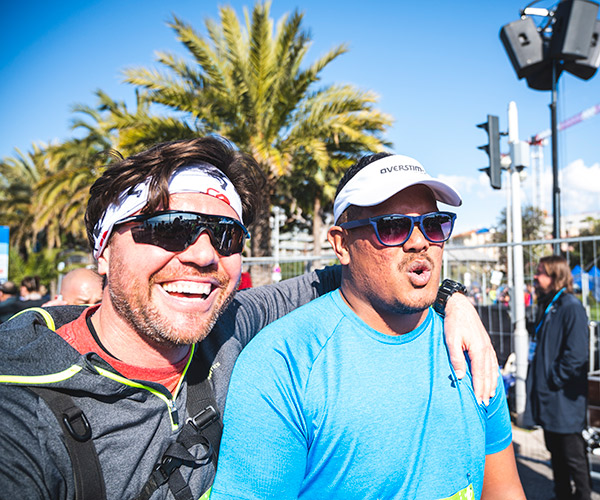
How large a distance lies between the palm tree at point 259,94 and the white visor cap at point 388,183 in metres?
7.42

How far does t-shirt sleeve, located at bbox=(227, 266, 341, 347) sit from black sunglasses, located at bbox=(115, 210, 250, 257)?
18.6 inches

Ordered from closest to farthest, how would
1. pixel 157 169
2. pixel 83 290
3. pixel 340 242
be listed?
pixel 157 169
pixel 340 242
pixel 83 290

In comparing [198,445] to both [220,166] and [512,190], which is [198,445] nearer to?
[220,166]

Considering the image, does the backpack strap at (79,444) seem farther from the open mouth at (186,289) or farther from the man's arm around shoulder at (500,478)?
the man's arm around shoulder at (500,478)

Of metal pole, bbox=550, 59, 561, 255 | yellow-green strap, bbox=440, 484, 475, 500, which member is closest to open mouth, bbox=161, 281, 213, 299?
yellow-green strap, bbox=440, 484, 475, 500

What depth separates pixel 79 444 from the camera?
1.22 metres

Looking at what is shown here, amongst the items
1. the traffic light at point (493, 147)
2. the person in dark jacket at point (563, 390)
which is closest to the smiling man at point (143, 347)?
the person in dark jacket at point (563, 390)

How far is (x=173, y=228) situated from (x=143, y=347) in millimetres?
448

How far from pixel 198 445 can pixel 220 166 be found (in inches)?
44.1

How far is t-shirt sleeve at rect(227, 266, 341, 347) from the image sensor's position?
2.05 m

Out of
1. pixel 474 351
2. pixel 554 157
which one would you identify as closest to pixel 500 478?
pixel 474 351

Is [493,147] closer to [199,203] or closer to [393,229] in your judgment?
[393,229]

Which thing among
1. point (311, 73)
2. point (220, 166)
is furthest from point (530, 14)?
point (220, 166)

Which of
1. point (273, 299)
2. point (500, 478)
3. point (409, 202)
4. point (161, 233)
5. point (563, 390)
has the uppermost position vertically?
point (409, 202)
